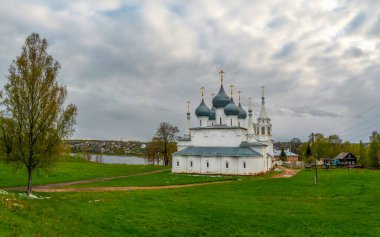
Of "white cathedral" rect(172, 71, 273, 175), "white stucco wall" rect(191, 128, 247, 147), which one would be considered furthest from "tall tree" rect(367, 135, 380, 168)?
"white stucco wall" rect(191, 128, 247, 147)

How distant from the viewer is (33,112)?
25.9m

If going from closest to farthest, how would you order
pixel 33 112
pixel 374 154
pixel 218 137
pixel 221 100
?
pixel 33 112
pixel 218 137
pixel 221 100
pixel 374 154

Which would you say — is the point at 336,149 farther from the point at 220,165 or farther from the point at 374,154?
the point at 220,165

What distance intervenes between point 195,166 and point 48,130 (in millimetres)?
36403

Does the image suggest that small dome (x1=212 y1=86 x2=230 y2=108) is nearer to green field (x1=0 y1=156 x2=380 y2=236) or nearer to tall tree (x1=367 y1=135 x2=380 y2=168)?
tall tree (x1=367 y1=135 x2=380 y2=168)

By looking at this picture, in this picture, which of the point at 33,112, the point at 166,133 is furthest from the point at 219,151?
the point at 33,112

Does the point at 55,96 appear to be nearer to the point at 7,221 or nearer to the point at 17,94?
the point at 17,94

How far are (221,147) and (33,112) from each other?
129ft

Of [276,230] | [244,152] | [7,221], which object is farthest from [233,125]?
[7,221]

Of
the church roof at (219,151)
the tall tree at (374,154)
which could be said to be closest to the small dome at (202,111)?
the church roof at (219,151)

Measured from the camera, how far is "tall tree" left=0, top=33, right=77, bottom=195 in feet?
83.8

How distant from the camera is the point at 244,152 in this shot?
191 ft

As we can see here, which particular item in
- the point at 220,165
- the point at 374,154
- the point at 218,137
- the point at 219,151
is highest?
the point at 218,137

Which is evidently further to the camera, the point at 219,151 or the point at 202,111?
the point at 202,111
